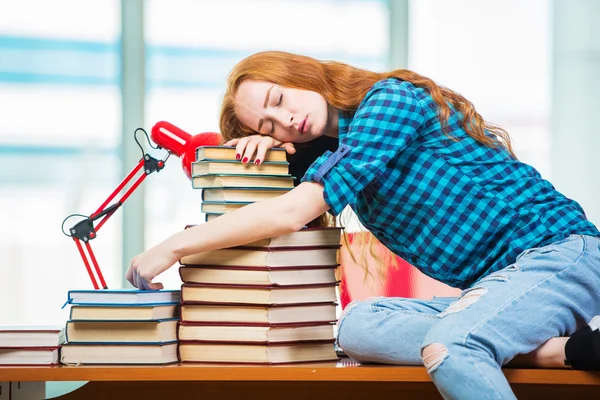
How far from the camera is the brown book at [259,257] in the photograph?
1.31 meters

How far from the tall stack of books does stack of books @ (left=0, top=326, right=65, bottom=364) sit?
23 cm

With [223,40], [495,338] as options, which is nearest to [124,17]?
[223,40]

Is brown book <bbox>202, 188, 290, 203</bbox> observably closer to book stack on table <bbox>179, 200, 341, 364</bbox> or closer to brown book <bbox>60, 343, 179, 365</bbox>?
book stack on table <bbox>179, 200, 341, 364</bbox>

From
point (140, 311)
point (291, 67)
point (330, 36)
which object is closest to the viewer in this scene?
point (140, 311)

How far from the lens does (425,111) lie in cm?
145

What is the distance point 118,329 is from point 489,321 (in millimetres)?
656

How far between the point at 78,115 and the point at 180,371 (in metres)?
2.66

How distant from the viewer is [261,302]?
130 centimetres

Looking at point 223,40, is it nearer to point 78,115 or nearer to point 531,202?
point 78,115

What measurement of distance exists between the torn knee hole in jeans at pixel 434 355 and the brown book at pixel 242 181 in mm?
433

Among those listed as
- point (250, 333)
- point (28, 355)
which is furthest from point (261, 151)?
point (28, 355)

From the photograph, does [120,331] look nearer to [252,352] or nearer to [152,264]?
[152,264]

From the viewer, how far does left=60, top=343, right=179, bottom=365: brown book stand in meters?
1.29

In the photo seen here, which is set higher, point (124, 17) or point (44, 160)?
point (124, 17)
